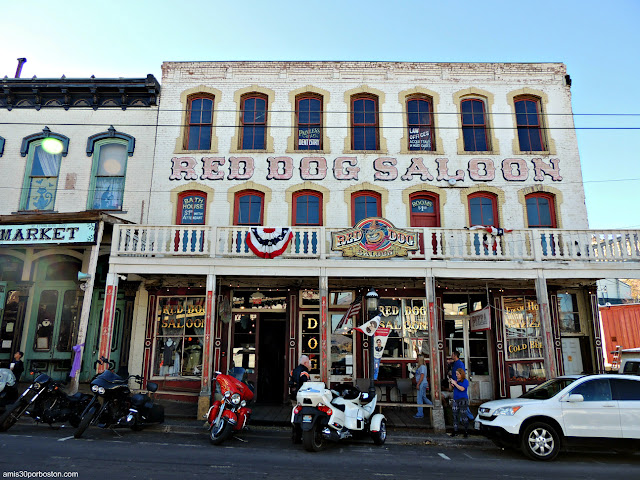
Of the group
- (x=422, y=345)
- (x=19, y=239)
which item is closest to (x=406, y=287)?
(x=422, y=345)

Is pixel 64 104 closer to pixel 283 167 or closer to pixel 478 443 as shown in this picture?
pixel 283 167

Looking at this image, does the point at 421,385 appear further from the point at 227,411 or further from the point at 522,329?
the point at 227,411

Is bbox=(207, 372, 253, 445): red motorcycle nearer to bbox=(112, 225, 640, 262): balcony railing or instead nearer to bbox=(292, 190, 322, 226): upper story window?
bbox=(112, 225, 640, 262): balcony railing

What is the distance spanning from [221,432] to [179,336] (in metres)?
6.52

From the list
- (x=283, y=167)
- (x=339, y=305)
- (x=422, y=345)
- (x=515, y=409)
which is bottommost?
(x=515, y=409)

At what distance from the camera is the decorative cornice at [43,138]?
50.7 feet

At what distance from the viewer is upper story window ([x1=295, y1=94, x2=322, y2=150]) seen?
15625mm

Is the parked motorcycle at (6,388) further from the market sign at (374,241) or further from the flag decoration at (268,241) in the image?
the market sign at (374,241)

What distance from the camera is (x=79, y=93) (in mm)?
15906

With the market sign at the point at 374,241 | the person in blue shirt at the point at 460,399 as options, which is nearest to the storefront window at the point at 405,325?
the market sign at the point at 374,241

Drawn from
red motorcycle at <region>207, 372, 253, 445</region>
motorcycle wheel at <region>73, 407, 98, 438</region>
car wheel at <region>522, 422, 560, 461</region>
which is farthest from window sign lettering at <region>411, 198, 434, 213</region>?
motorcycle wheel at <region>73, 407, 98, 438</region>

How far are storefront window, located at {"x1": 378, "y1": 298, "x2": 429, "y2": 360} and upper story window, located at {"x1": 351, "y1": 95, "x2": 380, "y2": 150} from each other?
528 cm

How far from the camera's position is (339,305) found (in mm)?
14672

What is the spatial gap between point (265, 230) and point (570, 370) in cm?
1030
